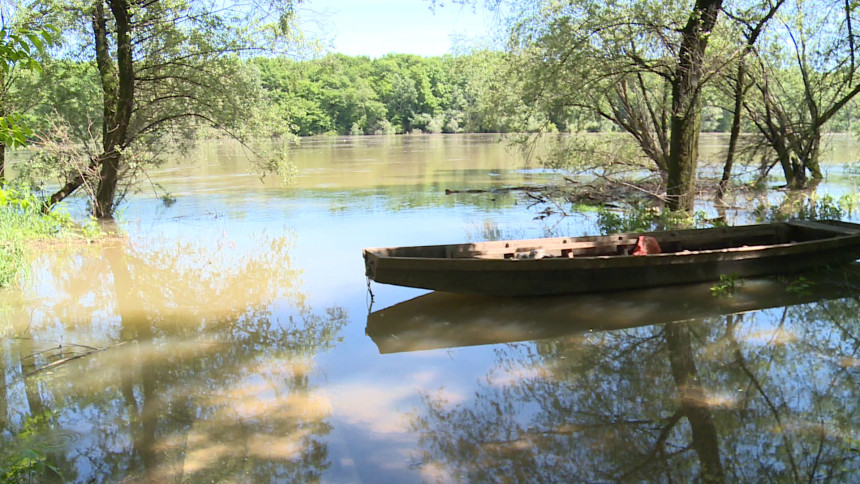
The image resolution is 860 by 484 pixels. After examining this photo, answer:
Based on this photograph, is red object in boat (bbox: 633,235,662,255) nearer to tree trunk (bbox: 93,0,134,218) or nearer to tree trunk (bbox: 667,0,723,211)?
tree trunk (bbox: 667,0,723,211)

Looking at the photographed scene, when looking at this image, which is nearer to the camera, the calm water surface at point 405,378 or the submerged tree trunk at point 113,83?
the calm water surface at point 405,378

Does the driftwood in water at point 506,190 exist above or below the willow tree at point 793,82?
below

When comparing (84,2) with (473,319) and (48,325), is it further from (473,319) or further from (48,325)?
(473,319)

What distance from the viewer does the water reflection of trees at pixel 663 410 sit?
4.34 metres

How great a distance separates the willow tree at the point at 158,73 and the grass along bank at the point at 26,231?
0.85m

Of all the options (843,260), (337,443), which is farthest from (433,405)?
(843,260)

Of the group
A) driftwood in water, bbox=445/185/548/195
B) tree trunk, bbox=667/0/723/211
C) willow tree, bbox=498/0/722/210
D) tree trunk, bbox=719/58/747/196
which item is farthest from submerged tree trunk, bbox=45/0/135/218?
tree trunk, bbox=719/58/747/196

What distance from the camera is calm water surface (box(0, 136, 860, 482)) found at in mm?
4500

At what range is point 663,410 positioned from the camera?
514cm

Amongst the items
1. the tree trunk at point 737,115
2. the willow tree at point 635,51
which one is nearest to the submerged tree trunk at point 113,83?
the willow tree at point 635,51

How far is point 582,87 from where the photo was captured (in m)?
13.3

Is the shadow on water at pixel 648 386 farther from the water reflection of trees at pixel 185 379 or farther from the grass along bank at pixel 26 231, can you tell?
the grass along bank at pixel 26 231

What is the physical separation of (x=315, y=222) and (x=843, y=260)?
33.0 feet

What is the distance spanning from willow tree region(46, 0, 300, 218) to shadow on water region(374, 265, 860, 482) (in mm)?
8073
